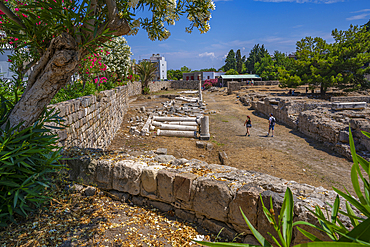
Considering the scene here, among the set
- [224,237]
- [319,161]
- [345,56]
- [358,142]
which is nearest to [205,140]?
[319,161]

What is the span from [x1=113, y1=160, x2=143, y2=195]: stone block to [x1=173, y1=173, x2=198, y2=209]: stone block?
0.72 metres

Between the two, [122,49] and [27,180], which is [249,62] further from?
[27,180]

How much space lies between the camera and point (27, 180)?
2.54 metres

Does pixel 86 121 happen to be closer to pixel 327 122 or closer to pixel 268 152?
pixel 268 152

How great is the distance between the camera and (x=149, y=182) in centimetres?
350

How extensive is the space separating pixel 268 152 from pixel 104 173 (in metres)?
7.37

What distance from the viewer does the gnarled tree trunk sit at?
2773 mm

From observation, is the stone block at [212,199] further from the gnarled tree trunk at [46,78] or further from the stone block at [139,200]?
the gnarled tree trunk at [46,78]

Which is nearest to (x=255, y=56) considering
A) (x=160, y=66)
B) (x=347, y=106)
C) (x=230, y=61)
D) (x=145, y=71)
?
(x=230, y=61)

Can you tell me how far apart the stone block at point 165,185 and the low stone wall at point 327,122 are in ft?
28.5

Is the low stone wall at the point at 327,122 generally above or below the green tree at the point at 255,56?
below

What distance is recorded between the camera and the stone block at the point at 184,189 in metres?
3.20

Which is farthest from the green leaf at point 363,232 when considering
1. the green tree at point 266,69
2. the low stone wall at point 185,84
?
the green tree at point 266,69

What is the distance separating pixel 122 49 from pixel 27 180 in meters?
18.0
